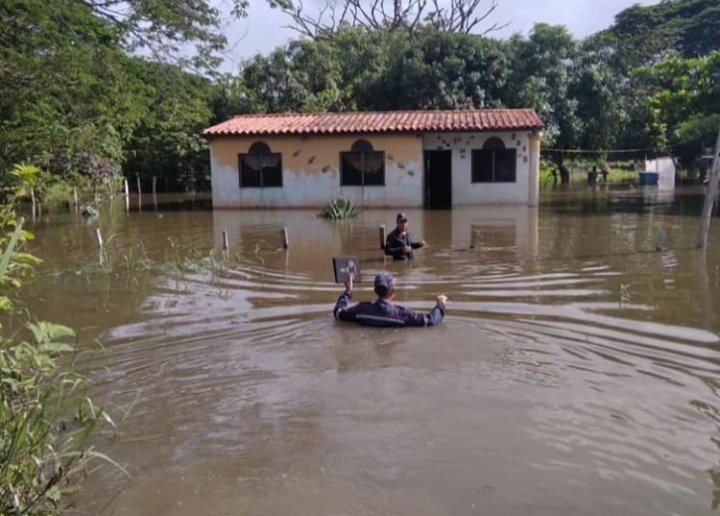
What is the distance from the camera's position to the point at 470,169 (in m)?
25.8

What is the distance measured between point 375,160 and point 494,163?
3991mm

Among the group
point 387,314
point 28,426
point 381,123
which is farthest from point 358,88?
point 28,426

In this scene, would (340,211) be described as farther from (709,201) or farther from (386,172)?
(709,201)

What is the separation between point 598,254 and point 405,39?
23.5m

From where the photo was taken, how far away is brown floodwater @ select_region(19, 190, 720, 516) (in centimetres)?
487

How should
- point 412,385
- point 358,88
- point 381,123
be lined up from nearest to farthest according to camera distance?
point 412,385 → point 381,123 → point 358,88

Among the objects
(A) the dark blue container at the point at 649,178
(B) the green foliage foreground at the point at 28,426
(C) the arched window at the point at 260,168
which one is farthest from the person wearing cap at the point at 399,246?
(A) the dark blue container at the point at 649,178

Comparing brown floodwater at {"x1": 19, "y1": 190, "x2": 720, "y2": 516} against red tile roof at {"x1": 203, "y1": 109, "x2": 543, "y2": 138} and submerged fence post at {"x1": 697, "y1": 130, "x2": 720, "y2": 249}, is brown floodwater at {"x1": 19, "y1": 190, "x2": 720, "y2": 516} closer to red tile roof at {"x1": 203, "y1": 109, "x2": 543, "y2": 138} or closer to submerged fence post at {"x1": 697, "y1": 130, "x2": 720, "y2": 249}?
submerged fence post at {"x1": 697, "y1": 130, "x2": 720, "y2": 249}

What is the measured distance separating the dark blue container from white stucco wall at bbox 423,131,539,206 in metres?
14.7

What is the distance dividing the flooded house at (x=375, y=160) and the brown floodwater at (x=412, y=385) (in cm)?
1128

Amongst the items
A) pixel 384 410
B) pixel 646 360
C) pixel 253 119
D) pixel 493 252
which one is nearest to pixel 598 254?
pixel 493 252

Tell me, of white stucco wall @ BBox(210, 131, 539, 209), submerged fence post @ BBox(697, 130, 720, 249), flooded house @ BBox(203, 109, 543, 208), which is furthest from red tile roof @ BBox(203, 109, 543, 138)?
submerged fence post @ BBox(697, 130, 720, 249)

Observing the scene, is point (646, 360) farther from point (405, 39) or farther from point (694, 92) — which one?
point (405, 39)

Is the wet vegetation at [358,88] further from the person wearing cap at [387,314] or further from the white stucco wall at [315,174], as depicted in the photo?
the person wearing cap at [387,314]
